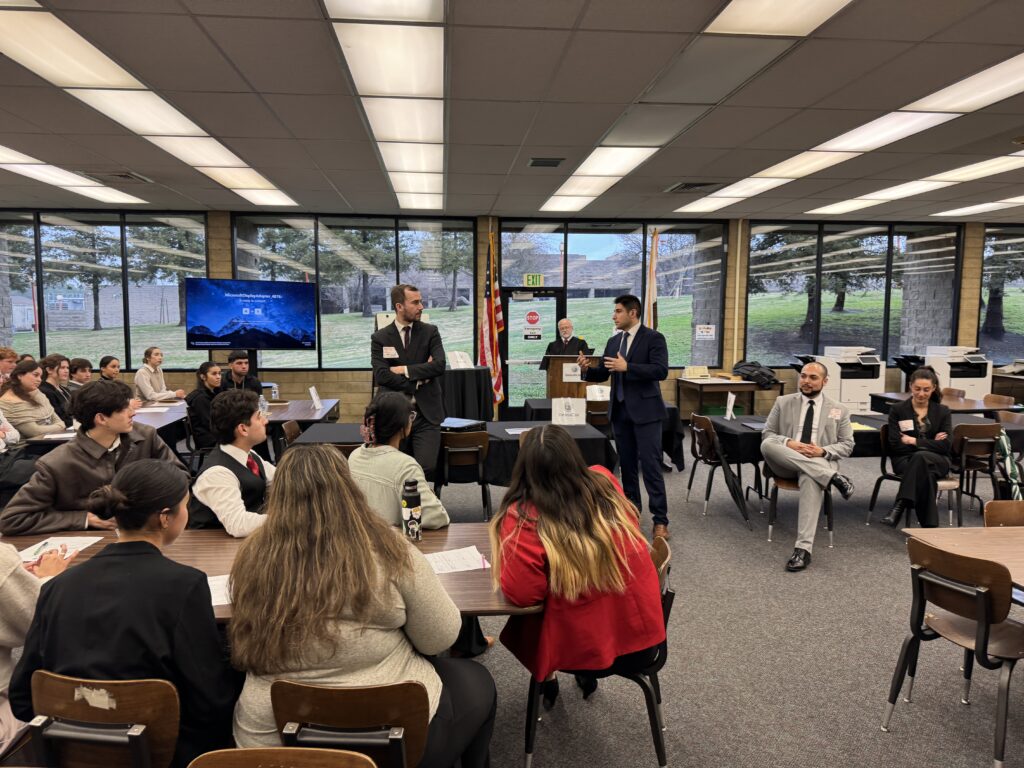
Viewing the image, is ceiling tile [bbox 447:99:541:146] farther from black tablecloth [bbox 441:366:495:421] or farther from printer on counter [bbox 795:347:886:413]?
printer on counter [bbox 795:347:886:413]

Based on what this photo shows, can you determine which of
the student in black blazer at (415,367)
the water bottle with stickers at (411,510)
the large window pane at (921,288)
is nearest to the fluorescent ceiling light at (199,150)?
the student in black blazer at (415,367)

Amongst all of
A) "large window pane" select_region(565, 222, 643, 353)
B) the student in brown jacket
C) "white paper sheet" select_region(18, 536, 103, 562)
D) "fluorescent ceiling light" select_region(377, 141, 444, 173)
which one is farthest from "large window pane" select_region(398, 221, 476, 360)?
"white paper sheet" select_region(18, 536, 103, 562)

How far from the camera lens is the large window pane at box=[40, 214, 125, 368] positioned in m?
8.36

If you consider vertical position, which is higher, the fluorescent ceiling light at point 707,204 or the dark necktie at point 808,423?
the fluorescent ceiling light at point 707,204

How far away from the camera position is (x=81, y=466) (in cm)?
260

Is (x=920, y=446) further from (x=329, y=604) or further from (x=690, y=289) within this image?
(x=690, y=289)

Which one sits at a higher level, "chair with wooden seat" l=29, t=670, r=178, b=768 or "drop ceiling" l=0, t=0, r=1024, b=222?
"drop ceiling" l=0, t=0, r=1024, b=222

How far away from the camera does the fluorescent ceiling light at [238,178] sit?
609cm

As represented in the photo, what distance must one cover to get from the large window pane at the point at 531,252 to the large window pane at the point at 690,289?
142 centimetres

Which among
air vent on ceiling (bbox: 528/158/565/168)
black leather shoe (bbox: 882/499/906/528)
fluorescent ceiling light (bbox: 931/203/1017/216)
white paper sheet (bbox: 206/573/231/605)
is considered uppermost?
fluorescent ceiling light (bbox: 931/203/1017/216)

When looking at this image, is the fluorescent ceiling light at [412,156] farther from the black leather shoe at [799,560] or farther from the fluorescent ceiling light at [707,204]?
the black leather shoe at [799,560]

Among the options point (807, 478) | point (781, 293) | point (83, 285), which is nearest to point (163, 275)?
point (83, 285)

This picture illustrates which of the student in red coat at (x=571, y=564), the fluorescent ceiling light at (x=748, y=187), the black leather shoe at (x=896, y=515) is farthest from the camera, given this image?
the fluorescent ceiling light at (x=748, y=187)

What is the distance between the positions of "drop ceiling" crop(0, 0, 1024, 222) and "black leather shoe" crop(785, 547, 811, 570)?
9.83 ft
